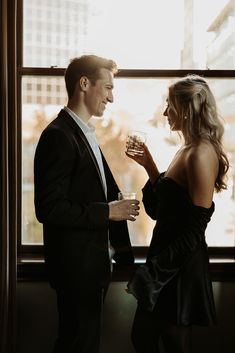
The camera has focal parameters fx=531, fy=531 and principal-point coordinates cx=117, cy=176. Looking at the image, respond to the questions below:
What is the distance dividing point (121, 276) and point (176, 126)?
74 centimetres

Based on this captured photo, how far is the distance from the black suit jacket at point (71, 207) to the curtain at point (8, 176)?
0.88ft

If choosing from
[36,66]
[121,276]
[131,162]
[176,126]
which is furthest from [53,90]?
[121,276]

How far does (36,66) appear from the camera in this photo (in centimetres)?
233

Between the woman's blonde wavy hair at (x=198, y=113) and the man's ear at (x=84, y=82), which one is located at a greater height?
the man's ear at (x=84, y=82)

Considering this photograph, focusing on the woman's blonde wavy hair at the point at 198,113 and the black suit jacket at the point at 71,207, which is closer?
the black suit jacket at the point at 71,207

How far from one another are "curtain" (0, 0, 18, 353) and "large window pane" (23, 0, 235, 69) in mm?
266

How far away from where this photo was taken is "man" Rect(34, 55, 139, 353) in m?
1.74

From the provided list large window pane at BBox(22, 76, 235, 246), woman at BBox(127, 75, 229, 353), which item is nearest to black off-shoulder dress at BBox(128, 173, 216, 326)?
woman at BBox(127, 75, 229, 353)

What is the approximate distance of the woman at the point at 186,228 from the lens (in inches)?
71.3

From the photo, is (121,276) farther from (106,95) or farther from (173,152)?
(106,95)

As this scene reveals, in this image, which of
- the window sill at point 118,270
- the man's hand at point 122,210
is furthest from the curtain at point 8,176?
the man's hand at point 122,210

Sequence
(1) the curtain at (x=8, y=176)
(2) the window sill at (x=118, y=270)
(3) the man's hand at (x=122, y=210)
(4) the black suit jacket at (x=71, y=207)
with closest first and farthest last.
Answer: (4) the black suit jacket at (x=71, y=207) < (3) the man's hand at (x=122, y=210) < (1) the curtain at (x=8, y=176) < (2) the window sill at (x=118, y=270)

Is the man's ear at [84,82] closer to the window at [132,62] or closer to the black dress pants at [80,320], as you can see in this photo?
the window at [132,62]

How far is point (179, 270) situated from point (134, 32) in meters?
1.11
